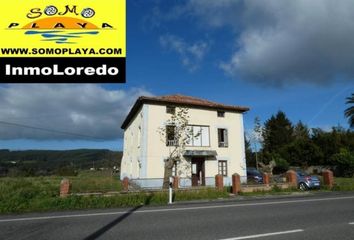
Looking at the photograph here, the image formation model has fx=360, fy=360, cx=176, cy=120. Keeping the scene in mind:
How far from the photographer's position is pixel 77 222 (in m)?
9.23

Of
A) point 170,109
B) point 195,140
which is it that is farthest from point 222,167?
point 170,109

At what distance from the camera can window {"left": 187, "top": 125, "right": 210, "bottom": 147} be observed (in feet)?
99.7

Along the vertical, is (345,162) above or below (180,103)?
below

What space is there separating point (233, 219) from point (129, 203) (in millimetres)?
6859

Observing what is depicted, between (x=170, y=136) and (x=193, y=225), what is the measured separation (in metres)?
21.1

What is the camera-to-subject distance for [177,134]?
2877 cm

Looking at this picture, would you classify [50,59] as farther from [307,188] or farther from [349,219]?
[307,188]

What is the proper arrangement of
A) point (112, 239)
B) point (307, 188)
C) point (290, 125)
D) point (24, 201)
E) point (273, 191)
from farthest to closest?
point (290, 125), point (307, 188), point (273, 191), point (24, 201), point (112, 239)

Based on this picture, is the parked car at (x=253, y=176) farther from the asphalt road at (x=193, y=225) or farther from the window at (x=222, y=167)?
the asphalt road at (x=193, y=225)

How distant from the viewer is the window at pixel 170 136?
29233mm

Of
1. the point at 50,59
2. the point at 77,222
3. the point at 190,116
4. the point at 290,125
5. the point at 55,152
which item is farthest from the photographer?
the point at 55,152

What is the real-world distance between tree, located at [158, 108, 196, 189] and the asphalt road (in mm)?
17588

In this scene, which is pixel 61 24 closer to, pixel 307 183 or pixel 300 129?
pixel 307 183

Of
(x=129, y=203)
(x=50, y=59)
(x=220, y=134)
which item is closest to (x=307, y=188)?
(x=220, y=134)
